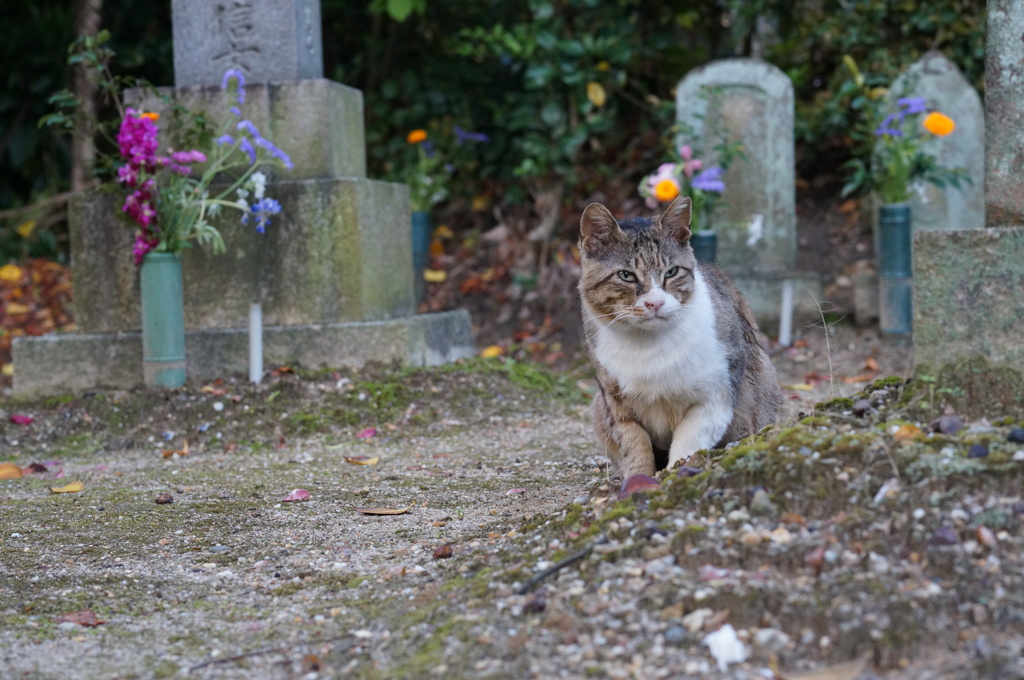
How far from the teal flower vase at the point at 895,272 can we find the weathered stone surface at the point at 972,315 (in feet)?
14.5

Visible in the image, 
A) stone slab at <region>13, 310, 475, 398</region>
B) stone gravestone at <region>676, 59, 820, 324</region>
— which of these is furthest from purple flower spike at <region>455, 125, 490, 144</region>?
stone slab at <region>13, 310, 475, 398</region>

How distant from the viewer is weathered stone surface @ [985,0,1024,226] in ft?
9.84

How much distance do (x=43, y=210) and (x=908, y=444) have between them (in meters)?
9.25

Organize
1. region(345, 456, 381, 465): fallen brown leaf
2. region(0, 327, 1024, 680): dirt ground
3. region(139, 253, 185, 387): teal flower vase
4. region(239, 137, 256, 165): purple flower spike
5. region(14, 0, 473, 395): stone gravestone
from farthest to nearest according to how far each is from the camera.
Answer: region(14, 0, 473, 395): stone gravestone, region(239, 137, 256, 165): purple flower spike, region(139, 253, 185, 387): teal flower vase, region(345, 456, 381, 465): fallen brown leaf, region(0, 327, 1024, 680): dirt ground

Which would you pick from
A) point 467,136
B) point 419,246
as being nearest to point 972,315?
point 419,246

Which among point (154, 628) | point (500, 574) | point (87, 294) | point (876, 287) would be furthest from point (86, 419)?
point (876, 287)

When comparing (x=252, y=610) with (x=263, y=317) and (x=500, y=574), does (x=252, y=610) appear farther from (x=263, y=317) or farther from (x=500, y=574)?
(x=263, y=317)

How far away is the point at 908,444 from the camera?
255 cm

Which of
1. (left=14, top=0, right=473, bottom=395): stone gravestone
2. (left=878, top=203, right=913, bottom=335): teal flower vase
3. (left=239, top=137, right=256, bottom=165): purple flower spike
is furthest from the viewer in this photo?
(left=878, top=203, right=913, bottom=335): teal flower vase

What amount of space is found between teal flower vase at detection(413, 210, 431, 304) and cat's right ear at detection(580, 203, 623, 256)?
15.8 feet

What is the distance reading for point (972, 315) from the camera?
9.29ft

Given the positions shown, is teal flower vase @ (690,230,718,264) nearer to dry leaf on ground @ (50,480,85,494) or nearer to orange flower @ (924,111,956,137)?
orange flower @ (924,111,956,137)

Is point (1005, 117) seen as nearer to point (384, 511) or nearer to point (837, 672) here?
point (837, 672)

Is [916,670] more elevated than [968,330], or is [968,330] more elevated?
[968,330]
